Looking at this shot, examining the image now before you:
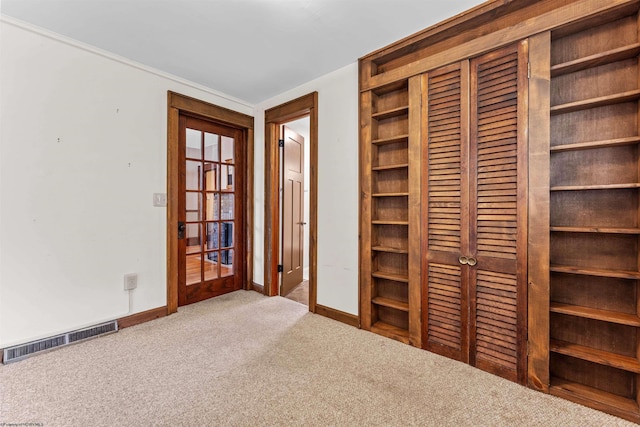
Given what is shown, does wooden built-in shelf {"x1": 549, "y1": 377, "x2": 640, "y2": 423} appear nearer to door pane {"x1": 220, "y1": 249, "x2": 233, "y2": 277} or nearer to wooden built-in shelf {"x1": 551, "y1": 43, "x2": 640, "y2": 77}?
wooden built-in shelf {"x1": 551, "y1": 43, "x2": 640, "y2": 77}

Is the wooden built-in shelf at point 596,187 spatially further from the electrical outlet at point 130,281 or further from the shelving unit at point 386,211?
the electrical outlet at point 130,281

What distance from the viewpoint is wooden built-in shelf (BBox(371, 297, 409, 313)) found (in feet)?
7.18

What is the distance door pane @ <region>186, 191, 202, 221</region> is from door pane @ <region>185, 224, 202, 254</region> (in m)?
0.09

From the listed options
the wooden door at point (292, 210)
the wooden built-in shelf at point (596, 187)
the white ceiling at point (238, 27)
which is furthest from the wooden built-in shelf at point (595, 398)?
the wooden door at point (292, 210)

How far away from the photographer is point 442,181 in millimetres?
1986

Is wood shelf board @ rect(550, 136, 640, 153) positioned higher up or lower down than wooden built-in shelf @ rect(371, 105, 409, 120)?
lower down

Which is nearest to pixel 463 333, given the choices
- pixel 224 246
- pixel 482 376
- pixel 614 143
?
pixel 482 376

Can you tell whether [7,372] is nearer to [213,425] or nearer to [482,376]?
[213,425]

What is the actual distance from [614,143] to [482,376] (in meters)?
1.52

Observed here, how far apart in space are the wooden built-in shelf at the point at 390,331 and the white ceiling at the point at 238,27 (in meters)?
2.35

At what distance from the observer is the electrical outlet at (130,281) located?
96.1 inches

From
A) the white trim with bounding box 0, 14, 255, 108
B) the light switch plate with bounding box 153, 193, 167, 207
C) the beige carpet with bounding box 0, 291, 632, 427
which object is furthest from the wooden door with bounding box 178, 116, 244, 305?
the beige carpet with bounding box 0, 291, 632, 427

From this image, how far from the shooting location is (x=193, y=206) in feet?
10.1

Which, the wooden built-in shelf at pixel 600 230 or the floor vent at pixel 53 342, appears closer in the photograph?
the wooden built-in shelf at pixel 600 230
